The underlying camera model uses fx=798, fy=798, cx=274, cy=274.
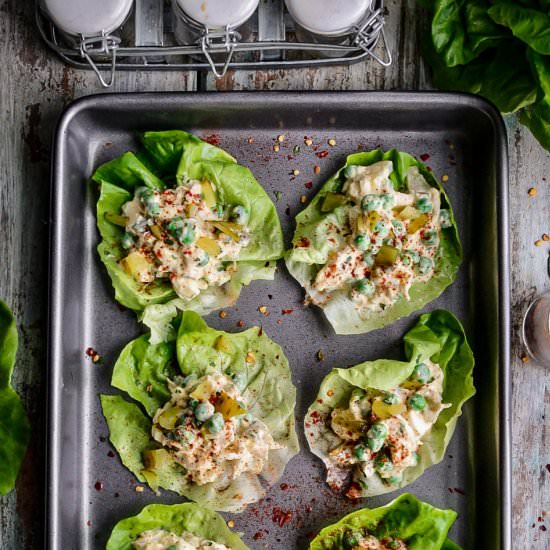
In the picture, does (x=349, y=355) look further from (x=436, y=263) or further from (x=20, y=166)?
(x=20, y=166)

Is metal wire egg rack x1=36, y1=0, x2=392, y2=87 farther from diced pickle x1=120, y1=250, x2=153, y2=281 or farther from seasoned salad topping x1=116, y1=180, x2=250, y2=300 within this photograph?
diced pickle x1=120, y1=250, x2=153, y2=281

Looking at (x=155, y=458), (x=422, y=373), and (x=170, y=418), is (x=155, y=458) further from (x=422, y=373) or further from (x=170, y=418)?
(x=422, y=373)

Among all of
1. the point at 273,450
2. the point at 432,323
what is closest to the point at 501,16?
the point at 432,323

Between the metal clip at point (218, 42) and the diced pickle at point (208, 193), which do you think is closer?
the metal clip at point (218, 42)

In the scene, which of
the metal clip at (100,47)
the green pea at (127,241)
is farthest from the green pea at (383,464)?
the metal clip at (100,47)

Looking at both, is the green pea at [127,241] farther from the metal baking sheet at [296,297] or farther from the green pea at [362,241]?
the green pea at [362,241]

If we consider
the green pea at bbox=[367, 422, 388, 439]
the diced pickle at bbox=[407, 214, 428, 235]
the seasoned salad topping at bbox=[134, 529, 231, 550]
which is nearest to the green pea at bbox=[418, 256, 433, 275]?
the diced pickle at bbox=[407, 214, 428, 235]
